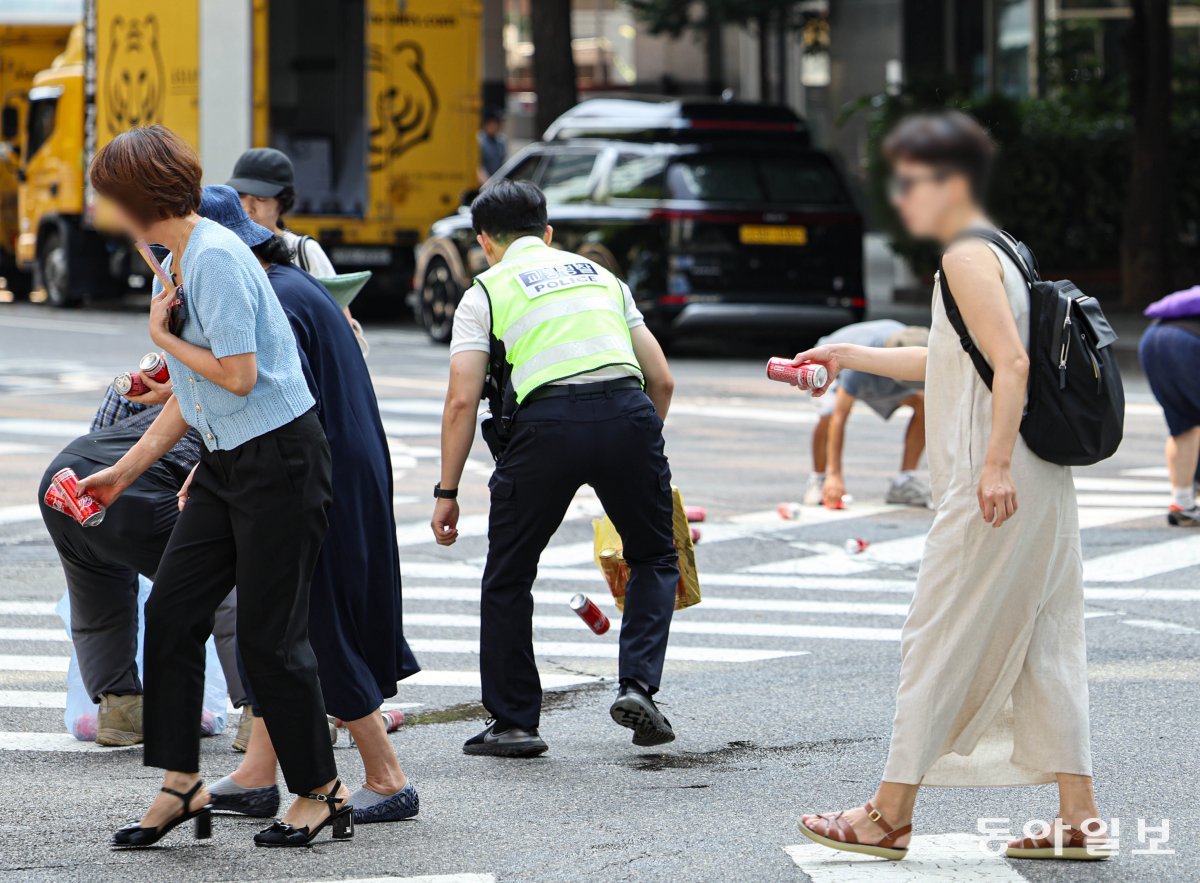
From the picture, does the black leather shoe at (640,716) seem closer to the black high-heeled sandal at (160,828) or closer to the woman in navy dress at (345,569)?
the woman in navy dress at (345,569)

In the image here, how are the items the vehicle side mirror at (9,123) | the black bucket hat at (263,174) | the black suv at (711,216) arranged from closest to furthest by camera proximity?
the black bucket hat at (263,174)
the black suv at (711,216)
the vehicle side mirror at (9,123)

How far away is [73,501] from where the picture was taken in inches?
191

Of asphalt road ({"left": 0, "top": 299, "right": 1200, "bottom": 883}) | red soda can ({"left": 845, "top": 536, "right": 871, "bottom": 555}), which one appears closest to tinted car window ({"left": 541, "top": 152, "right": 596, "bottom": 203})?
asphalt road ({"left": 0, "top": 299, "right": 1200, "bottom": 883})

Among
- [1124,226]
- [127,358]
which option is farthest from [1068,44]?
[127,358]

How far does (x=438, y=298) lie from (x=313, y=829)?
14.8 m

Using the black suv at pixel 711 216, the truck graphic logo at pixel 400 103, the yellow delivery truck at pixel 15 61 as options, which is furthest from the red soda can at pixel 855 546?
the yellow delivery truck at pixel 15 61

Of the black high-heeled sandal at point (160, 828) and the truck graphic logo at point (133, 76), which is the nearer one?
the black high-heeled sandal at point (160, 828)

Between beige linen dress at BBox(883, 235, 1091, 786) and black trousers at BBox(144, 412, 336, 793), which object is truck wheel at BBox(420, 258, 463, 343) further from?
beige linen dress at BBox(883, 235, 1091, 786)

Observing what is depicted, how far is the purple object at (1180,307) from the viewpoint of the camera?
966 cm

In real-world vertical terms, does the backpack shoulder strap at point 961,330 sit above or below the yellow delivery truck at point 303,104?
below

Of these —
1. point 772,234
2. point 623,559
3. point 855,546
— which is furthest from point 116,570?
point 772,234

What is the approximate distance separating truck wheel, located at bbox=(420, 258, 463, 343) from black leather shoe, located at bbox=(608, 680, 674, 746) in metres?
13.3

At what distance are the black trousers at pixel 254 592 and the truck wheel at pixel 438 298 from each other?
46.7 feet

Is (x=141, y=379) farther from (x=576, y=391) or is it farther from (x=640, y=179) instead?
(x=640, y=179)
